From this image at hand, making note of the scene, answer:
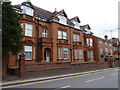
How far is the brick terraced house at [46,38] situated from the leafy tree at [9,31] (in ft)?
10.6

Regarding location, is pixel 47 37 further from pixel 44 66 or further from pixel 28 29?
pixel 44 66

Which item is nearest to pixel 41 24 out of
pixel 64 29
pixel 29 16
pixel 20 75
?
pixel 29 16

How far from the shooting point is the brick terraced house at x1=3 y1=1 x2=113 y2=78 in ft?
61.9

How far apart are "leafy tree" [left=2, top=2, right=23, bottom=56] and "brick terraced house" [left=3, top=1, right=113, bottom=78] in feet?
10.6

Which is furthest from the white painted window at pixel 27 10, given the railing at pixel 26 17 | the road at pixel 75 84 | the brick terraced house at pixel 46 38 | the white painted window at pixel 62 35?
the road at pixel 75 84

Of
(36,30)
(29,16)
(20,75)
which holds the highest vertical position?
(29,16)

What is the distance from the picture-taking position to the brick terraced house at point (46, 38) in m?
18.9

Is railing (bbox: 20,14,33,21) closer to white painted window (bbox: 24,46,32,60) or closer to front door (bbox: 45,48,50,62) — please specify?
white painted window (bbox: 24,46,32,60)

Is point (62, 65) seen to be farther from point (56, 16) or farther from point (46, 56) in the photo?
point (56, 16)

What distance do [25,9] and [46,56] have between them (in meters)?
9.66

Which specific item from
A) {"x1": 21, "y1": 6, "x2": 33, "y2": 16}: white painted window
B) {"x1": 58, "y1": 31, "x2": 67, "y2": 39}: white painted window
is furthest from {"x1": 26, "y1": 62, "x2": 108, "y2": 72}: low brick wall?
{"x1": 21, "y1": 6, "x2": 33, "y2": 16}: white painted window

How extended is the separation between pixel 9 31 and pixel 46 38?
10.4 metres

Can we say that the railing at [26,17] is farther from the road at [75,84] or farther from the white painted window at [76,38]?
the white painted window at [76,38]

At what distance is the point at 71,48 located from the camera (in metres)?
27.1
